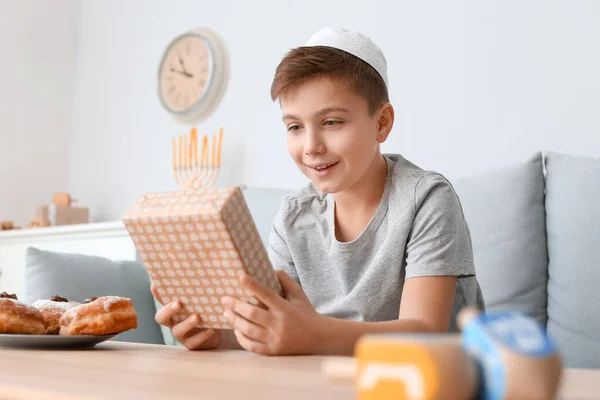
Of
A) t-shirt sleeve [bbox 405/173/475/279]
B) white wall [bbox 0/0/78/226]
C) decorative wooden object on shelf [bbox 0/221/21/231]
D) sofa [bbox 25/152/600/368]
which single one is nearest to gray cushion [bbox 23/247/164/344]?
sofa [bbox 25/152/600/368]

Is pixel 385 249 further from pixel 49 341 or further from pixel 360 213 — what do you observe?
pixel 49 341

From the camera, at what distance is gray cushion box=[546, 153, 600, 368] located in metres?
1.60

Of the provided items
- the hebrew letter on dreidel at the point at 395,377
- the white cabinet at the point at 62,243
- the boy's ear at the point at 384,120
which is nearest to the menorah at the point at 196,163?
the white cabinet at the point at 62,243

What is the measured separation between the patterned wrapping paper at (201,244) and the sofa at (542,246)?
0.95 m

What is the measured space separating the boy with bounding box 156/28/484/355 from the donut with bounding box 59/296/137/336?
142mm

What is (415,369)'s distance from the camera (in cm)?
38

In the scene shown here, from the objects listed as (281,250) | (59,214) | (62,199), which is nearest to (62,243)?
(59,214)

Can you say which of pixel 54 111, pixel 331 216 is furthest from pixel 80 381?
pixel 54 111

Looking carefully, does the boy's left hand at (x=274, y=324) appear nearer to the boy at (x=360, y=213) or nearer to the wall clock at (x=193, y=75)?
the boy at (x=360, y=213)

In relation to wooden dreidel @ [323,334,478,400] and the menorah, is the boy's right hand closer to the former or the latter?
wooden dreidel @ [323,334,478,400]

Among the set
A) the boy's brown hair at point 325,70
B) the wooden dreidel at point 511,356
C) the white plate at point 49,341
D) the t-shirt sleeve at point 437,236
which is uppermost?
the boy's brown hair at point 325,70

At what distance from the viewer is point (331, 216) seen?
1.46 m

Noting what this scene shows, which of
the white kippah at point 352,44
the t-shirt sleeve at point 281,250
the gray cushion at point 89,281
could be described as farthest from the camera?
the gray cushion at point 89,281

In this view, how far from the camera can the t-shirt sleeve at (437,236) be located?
1.21 m
